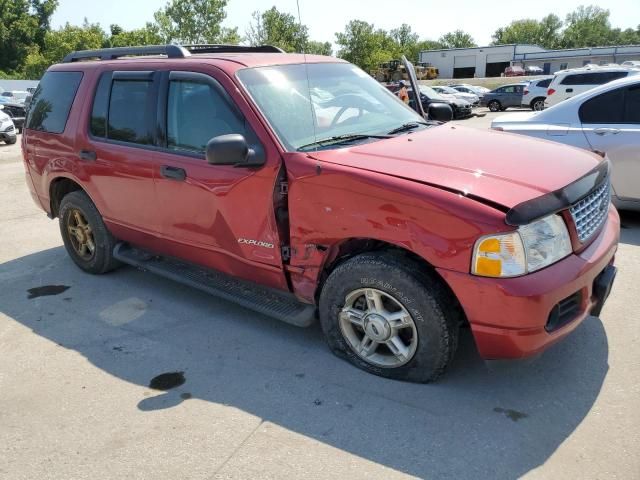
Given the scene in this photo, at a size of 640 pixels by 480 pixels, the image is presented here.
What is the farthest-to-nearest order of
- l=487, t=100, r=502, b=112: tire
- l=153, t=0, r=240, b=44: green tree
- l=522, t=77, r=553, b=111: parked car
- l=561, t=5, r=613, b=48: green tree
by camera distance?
l=561, t=5, r=613, b=48: green tree
l=153, t=0, r=240, b=44: green tree
l=487, t=100, r=502, b=112: tire
l=522, t=77, r=553, b=111: parked car

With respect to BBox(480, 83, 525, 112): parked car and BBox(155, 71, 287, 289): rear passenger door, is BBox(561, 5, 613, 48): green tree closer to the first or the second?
BBox(480, 83, 525, 112): parked car

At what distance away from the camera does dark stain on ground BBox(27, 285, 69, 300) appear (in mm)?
4820

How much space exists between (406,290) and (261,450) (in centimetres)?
109

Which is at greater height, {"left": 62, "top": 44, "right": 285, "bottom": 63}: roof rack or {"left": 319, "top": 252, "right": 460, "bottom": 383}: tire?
{"left": 62, "top": 44, "right": 285, "bottom": 63}: roof rack

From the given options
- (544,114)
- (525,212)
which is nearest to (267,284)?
(525,212)

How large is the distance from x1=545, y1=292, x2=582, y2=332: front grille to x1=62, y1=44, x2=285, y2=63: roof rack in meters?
3.00

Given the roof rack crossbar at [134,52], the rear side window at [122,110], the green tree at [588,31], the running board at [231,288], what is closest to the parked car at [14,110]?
the roof rack crossbar at [134,52]

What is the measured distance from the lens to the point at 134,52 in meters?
4.56

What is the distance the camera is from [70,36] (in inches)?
2251

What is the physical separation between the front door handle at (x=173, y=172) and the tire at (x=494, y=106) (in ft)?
92.2

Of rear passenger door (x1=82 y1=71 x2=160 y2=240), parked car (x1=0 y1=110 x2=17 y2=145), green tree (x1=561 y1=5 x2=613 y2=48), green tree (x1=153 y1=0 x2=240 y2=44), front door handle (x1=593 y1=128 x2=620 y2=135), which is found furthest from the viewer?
green tree (x1=561 y1=5 x2=613 y2=48)

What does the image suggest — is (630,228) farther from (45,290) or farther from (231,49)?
(45,290)

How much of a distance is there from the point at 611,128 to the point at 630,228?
3.52ft

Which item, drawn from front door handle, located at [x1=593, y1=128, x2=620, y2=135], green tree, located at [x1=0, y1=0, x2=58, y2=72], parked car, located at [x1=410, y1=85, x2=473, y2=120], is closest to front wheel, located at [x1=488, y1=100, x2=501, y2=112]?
parked car, located at [x1=410, y1=85, x2=473, y2=120]
